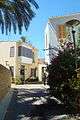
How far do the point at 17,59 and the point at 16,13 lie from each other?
126 ft

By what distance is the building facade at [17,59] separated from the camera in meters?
56.2

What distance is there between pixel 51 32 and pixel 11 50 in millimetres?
25053

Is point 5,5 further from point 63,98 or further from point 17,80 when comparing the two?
point 17,80

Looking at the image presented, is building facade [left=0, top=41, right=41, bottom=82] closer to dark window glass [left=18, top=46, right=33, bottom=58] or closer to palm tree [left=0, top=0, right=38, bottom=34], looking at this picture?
dark window glass [left=18, top=46, right=33, bottom=58]

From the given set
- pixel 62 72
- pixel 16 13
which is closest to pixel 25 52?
pixel 16 13

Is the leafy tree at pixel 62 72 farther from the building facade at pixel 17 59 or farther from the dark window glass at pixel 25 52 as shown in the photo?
the dark window glass at pixel 25 52

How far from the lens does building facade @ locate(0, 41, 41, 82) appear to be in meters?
56.2

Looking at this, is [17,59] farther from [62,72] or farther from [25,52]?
[62,72]

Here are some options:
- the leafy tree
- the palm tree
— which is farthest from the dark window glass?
the leafy tree

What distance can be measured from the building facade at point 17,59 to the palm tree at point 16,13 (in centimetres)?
3379

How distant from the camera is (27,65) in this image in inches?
2399

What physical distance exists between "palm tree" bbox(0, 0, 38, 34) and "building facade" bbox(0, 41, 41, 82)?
111 feet

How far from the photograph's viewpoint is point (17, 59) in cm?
5716

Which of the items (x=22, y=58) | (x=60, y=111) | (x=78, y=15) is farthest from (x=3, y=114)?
(x=22, y=58)
